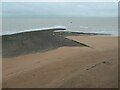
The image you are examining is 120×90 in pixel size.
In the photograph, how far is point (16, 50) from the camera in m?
12.1

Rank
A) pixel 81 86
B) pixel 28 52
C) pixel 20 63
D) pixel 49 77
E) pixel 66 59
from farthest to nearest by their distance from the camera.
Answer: pixel 28 52 → pixel 20 63 → pixel 66 59 → pixel 49 77 → pixel 81 86

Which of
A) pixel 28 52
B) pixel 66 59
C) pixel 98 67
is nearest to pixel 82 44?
pixel 28 52

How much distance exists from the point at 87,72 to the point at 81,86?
0.80m

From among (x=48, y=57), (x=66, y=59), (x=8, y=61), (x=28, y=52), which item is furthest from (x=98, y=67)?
(x=28, y=52)

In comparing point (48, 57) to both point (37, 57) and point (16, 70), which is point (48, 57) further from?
point (16, 70)

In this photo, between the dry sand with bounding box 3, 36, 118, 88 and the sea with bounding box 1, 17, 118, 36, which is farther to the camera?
the sea with bounding box 1, 17, 118, 36

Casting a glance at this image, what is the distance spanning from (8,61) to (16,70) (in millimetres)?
1760

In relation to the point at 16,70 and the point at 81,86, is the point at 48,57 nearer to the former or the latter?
the point at 16,70

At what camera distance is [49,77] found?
7516 mm

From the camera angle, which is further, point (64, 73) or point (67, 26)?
point (67, 26)

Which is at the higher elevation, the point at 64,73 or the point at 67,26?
the point at 64,73

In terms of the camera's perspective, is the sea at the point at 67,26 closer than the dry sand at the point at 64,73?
No

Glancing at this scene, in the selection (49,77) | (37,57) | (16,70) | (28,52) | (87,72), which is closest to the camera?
(87,72)

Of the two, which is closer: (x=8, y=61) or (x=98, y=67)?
(x=98, y=67)
